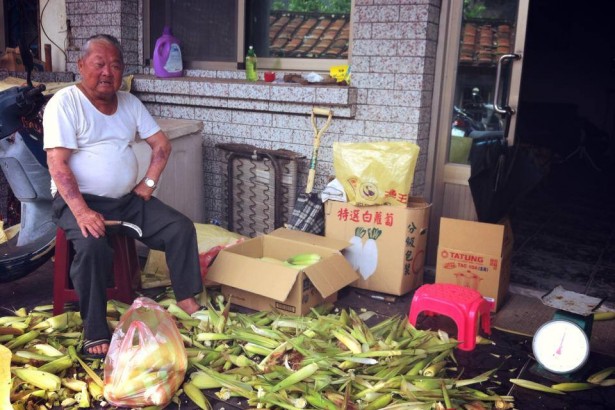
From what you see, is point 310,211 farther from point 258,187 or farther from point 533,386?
point 533,386

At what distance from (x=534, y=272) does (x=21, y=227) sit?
411cm

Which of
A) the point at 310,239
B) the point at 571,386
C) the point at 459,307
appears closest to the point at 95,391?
the point at 310,239

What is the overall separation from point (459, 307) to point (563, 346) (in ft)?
1.96

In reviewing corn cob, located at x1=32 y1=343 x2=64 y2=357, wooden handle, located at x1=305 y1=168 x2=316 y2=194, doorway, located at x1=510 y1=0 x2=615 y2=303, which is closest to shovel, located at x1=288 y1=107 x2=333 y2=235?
wooden handle, located at x1=305 y1=168 x2=316 y2=194

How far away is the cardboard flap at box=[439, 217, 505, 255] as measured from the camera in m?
4.07

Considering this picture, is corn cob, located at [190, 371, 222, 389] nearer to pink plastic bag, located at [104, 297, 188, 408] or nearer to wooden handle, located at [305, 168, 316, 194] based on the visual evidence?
pink plastic bag, located at [104, 297, 188, 408]

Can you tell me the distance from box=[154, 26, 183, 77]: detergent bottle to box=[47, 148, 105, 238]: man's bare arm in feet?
8.50

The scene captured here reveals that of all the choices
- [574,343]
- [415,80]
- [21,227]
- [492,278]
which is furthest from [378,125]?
[21,227]

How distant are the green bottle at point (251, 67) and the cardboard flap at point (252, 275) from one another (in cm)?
205

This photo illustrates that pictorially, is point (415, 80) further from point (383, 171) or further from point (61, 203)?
point (61, 203)

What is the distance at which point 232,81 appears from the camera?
5.62 m

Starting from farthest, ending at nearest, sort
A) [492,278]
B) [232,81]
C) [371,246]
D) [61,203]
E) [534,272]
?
[232,81]
[534,272]
[371,246]
[492,278]
[61,203]

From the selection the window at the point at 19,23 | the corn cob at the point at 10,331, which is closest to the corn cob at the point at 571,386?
the corn cob at the point at 10,331

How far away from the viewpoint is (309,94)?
501 cm
